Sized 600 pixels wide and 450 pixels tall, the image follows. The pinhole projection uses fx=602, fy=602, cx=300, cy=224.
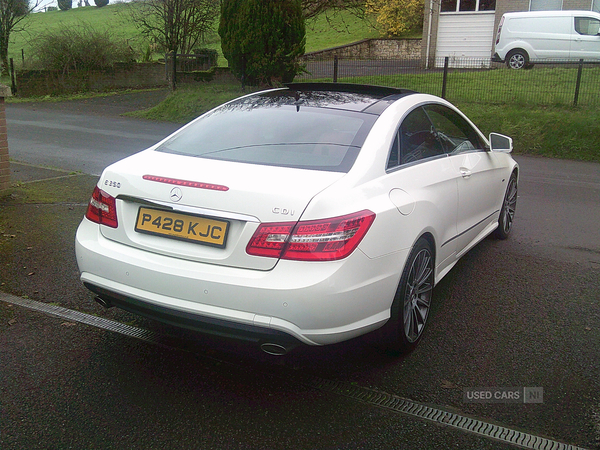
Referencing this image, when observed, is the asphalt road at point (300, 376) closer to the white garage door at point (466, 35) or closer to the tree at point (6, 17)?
the white garage door at point (466, 35)

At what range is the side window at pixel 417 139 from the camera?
391cm

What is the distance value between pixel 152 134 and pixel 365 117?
11274 millimetres

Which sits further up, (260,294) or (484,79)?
(484,79)

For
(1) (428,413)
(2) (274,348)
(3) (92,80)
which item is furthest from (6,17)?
(1) (428,413)

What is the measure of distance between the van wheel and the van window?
2013mm

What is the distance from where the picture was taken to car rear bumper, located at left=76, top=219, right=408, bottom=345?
9.50 ft

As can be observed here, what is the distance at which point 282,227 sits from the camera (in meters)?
2.93

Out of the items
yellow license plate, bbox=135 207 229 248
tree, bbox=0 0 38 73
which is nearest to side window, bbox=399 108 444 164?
yellow license plate, bbox=135 207 229 248

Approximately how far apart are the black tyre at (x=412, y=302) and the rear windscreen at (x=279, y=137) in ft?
2.34

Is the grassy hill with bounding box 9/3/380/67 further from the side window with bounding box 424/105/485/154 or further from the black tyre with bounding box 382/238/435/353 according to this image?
the black tyre with bounding box 382/238/435/353

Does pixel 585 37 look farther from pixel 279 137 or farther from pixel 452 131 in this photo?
pixel 279 137

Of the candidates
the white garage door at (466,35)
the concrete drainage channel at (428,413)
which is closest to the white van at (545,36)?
the white garage door at (466,35)

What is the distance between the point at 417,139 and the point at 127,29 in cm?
5987

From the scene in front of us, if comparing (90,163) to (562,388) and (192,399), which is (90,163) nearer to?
(192,399)
